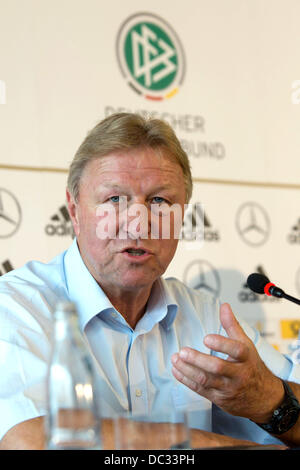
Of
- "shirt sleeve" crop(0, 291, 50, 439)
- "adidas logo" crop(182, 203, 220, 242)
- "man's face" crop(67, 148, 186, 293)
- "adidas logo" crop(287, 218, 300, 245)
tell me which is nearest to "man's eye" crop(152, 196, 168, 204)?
"man's face" crop(67, 148, 186, 293)

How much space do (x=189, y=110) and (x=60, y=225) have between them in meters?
0.81

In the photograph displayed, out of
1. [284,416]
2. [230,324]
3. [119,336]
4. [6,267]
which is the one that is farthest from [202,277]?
[230,324]

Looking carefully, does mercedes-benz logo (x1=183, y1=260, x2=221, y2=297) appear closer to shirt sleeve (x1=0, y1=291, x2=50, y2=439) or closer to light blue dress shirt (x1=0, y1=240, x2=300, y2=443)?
light blue dress shirt (x1=0, y1=240, x2=300, y2=443)

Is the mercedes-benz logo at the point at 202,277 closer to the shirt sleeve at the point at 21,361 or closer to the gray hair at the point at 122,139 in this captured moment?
the gray hair at the point at 122,139

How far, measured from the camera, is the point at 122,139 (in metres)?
1.56

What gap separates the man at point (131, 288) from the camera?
4.62ft

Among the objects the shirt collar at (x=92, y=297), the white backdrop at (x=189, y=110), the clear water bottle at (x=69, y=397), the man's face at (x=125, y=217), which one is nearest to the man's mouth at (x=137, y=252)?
the man's face at (x=125, y=217)

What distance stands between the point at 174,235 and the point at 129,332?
0.30 metres

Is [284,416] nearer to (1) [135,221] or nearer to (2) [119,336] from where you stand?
(2) [119,336]

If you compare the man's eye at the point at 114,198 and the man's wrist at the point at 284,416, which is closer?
the man's wrist at the point at 284,416

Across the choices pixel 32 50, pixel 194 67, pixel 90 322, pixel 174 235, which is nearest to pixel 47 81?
pixel 32 50

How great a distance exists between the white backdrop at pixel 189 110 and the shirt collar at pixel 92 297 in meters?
0.52
